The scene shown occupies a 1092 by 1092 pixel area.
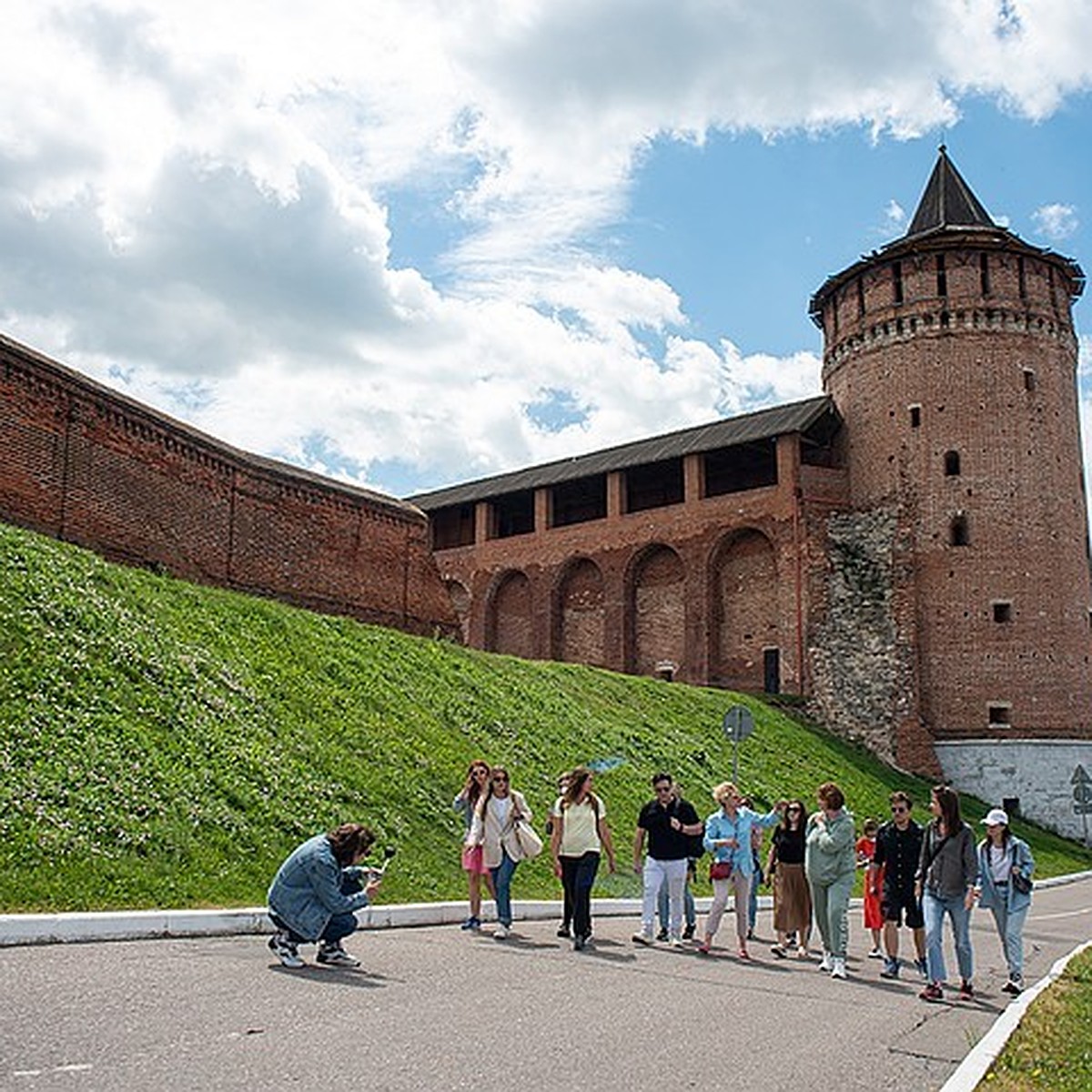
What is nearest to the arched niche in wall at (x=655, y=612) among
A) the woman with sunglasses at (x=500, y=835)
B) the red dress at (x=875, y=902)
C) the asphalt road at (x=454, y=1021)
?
the red dress at (x=875, y=902)

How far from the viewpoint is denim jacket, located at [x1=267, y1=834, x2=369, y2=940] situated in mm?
8359

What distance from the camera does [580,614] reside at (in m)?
42.2

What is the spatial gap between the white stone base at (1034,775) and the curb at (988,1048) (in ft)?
84.3

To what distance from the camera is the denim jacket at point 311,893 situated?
27.4ft

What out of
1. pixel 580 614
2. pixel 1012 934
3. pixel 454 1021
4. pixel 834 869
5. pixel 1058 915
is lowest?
pixel 1058 915

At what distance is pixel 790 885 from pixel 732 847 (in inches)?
24.3

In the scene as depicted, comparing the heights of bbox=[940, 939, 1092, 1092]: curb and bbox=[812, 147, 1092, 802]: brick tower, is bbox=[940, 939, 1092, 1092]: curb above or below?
below

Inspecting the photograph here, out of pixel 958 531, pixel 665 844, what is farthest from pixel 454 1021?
pixel 958 531

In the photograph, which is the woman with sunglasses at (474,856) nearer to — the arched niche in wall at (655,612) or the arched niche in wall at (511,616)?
the arched niche in wall at (655,612)

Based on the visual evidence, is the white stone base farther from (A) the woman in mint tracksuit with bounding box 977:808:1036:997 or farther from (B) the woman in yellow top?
(B) the woman in yellow top

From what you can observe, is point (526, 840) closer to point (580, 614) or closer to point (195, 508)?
point (195, 508)

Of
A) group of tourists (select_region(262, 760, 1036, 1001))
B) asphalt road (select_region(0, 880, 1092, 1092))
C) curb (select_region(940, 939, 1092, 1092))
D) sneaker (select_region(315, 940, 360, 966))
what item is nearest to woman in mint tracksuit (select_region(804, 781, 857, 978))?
group of tourists (select_region(262, 760, 1036, 1001))

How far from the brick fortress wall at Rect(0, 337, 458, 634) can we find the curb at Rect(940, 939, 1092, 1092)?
13000 mm

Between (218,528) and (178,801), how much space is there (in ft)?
31.7
